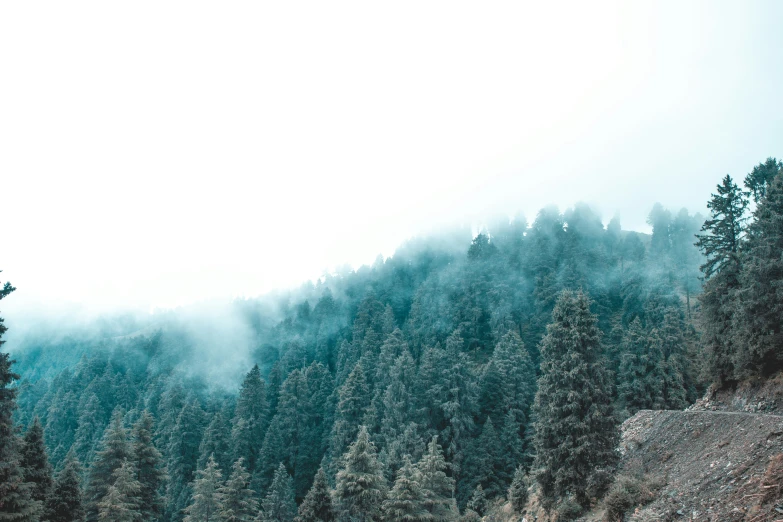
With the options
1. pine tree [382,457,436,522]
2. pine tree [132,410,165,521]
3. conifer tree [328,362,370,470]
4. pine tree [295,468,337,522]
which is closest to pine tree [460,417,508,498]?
conifer tree [328,362,370,470]

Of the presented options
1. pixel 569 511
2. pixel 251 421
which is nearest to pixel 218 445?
pixel 251 421

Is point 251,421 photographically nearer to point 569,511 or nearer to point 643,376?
point 643,376

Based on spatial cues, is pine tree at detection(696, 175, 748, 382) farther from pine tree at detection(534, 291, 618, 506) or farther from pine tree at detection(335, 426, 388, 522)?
pine tree at detection(335, 426, 388, 522)

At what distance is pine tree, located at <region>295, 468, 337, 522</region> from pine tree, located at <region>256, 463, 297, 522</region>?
698cm

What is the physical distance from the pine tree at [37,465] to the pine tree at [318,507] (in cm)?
1584

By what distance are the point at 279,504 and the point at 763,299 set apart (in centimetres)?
4167

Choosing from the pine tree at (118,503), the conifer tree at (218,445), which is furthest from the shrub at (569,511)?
the conifer tree at (218,445)

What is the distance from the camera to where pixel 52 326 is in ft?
479

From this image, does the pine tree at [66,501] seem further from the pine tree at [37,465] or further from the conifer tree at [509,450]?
the conifer tree at [509,450]

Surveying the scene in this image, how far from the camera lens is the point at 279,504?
129 ft

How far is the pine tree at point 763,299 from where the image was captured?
72.3 ft

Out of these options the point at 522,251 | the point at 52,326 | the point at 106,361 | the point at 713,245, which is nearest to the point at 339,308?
the point at 522,251

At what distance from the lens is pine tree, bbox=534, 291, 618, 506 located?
20219 millimetres

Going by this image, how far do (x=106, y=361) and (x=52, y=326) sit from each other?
2663 inches
